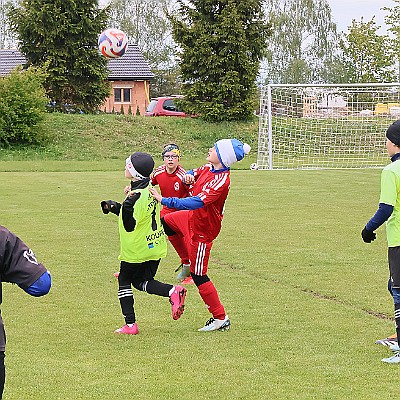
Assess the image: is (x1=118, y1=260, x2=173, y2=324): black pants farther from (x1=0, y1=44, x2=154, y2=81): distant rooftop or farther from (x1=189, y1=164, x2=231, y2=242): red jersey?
(x1=0, y1=44, x2=154, y2=81): distant rooftop

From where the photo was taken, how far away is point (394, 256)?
6.16m

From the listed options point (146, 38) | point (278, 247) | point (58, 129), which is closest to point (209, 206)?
point (278, 247)

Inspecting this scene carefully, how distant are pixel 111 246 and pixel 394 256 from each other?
21.2ft

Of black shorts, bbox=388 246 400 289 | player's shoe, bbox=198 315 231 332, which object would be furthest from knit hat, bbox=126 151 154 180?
black shorts, bbox=388 246 400 289

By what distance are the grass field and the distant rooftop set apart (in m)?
39.2

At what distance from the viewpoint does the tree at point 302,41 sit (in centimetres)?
7012

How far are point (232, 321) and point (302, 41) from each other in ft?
218

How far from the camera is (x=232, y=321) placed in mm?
7637

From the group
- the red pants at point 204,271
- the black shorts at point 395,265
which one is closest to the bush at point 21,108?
the red pants at point 204,271

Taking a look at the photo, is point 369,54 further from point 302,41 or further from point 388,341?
point 388,341

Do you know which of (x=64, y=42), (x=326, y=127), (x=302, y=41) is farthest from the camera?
(x=302, y=41)

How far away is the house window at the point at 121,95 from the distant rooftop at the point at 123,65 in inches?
45.4

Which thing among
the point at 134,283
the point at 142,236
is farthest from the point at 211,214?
the point at 134,283

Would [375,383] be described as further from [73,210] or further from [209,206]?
[73,210]
